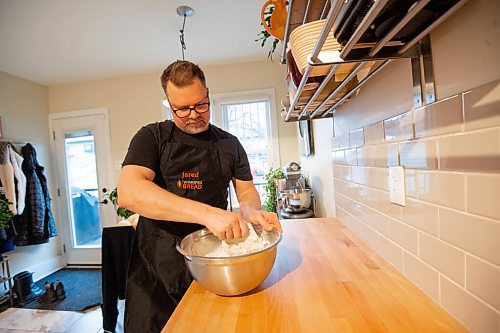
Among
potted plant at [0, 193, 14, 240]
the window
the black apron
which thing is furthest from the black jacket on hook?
the black apron

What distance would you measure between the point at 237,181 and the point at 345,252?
51 centimetres

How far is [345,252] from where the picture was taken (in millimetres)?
895

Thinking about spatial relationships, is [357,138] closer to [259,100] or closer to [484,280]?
[484,280]

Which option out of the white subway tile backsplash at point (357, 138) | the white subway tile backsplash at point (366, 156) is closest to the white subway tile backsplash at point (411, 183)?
the white subway tile backsplash at point (366, 156)

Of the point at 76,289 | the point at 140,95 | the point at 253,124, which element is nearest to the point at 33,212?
the point at 76,289

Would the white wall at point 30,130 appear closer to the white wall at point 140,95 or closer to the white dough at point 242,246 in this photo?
the white wall at point 140,95

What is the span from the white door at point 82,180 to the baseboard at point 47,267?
0.31 ft

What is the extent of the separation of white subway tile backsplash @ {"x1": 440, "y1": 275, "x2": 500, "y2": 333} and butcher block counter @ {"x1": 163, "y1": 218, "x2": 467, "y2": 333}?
0.07 feet

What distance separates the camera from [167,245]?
3.03 ft

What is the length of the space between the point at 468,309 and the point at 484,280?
8 centimetres

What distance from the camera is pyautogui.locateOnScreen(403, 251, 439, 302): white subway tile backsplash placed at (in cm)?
56

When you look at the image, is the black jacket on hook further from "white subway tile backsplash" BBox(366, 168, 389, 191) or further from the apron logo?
"white subway tile backsplash" BBox(366, 168, 389, 191)

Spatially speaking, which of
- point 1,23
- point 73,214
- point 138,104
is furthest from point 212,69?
point 73,214

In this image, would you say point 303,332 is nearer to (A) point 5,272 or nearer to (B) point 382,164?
(B) point 382,164
